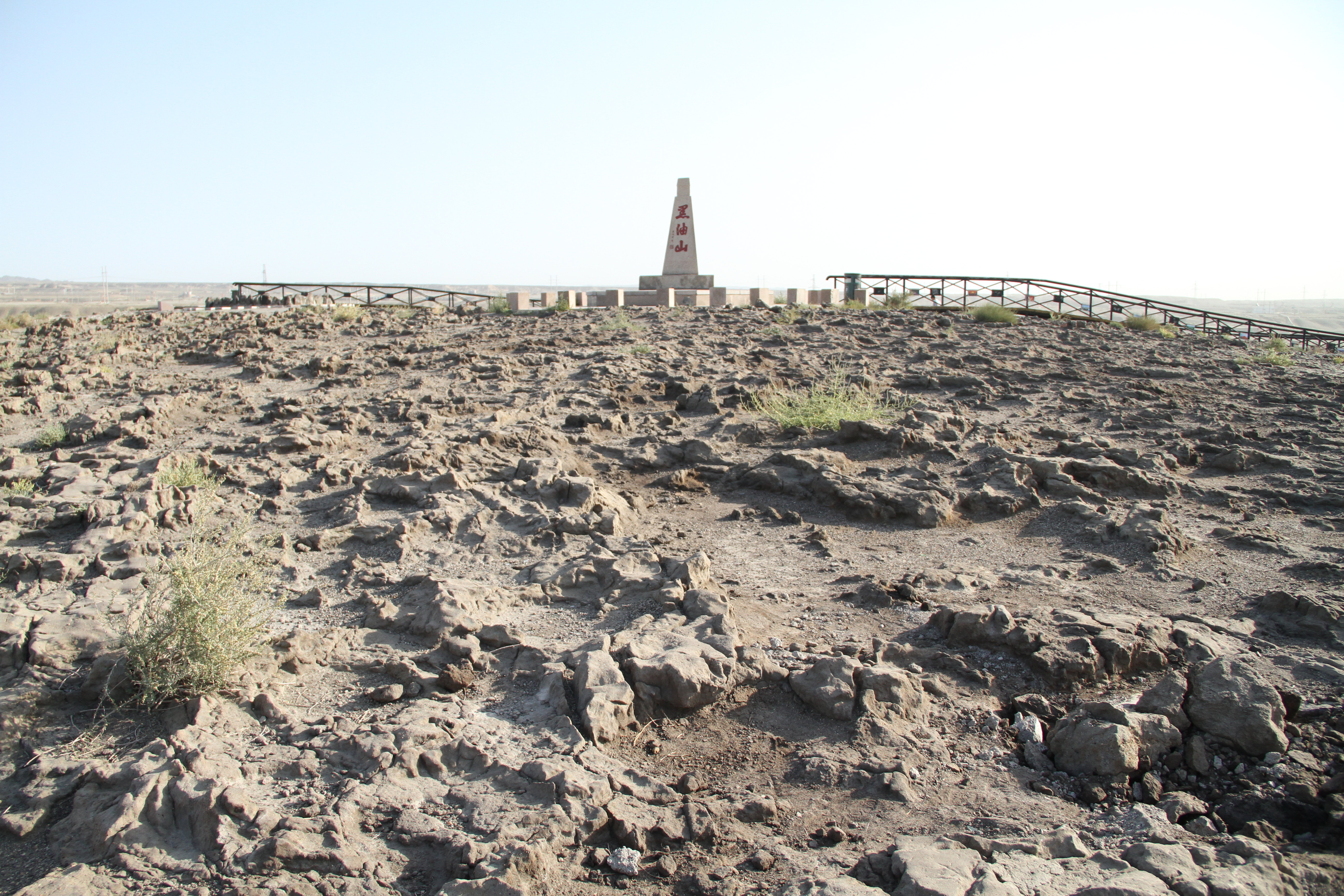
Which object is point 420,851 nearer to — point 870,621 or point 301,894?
point 301,894

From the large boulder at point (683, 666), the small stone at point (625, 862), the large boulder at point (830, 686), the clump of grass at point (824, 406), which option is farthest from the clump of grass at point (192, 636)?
the clump of grass at point (824, 406)

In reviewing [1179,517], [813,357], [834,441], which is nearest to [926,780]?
[1179,517]

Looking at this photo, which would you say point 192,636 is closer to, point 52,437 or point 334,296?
point 52,437

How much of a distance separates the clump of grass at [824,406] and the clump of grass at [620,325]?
5.56 m

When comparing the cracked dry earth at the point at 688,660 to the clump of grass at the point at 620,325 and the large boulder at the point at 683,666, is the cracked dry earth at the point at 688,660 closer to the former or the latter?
the large boulder at the point at 683,666

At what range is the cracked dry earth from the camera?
2359mm

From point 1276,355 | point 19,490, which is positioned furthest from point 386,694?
point 1276,355

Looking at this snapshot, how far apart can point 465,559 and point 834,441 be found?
354cm

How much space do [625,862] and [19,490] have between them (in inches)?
194

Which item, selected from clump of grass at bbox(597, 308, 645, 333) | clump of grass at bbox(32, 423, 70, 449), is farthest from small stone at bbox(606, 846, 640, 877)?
clump of grass at bbox(597, 308, 645, 333)

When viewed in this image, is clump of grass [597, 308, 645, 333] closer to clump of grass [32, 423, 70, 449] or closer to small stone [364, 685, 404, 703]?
clump of grass [32, 423, 70, 449]

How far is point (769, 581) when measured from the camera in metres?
4.36

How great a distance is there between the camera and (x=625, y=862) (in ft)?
7.73

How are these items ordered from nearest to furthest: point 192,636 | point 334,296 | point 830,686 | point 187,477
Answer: point 192,636 < point 830,686 < point 187,477 < point 334,296
